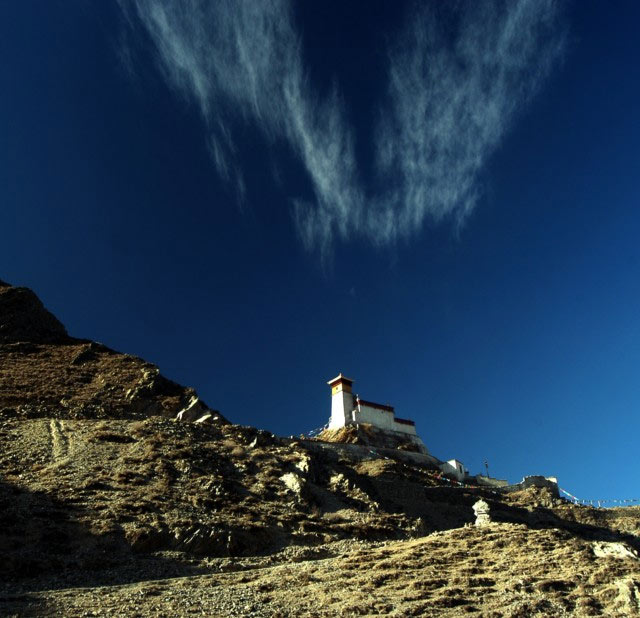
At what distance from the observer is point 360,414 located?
63188mm

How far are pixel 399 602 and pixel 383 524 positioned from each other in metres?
15.7

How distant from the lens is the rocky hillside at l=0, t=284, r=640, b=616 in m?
14.6

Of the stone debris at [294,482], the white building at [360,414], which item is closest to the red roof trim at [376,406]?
the white building at [360,414]

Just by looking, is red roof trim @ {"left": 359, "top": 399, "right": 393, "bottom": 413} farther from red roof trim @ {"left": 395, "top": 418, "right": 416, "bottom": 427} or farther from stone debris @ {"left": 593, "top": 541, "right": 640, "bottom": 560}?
stone debris @ {"left": 593, "top": 541, "right": 640, "bottom": 560}

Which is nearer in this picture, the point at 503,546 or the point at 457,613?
the point at 457,613

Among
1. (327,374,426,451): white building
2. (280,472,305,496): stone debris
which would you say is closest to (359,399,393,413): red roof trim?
(327,374,426,451): white building

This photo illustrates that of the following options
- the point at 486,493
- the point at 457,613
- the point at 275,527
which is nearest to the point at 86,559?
the point at 275,527

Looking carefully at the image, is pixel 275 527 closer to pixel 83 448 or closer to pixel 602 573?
pixel 83 448

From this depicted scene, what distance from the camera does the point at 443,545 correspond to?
21391mm

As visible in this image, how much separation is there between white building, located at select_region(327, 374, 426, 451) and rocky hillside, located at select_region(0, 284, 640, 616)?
14671mm

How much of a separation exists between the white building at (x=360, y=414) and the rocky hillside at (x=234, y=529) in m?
14.7

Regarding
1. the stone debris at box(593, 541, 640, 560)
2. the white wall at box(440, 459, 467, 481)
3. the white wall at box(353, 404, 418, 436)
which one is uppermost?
the white wall at box(353, 404, 418, 436)

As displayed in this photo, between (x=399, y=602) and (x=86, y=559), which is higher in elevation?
(x=86, y=559)

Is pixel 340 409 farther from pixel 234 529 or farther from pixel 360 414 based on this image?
pixel 234 529
